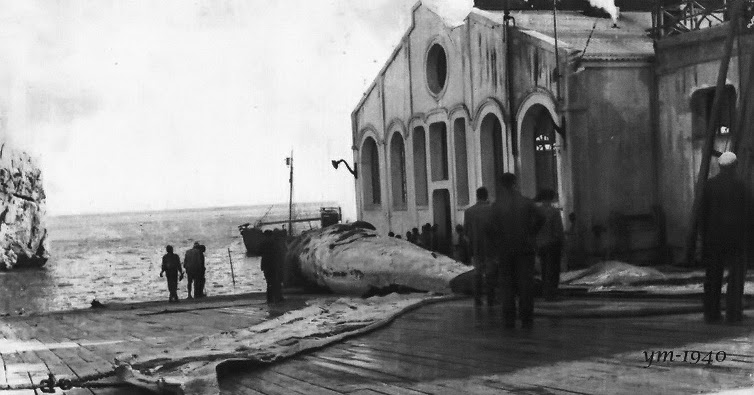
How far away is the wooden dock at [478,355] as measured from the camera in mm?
7352

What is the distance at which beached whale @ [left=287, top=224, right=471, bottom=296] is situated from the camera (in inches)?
674

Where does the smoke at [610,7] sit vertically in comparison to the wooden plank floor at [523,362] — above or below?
above

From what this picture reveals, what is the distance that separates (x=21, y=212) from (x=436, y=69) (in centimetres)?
6232

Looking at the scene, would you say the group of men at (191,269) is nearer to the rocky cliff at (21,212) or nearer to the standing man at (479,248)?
the standing man at (479,248)

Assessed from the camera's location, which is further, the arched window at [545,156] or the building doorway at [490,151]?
the building doorway at [490,151]

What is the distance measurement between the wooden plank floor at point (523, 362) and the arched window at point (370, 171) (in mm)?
23482

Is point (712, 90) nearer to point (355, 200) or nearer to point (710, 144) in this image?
point (710, 144)

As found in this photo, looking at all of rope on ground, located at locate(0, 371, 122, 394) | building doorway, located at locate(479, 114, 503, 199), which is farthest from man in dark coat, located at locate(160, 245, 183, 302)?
rope on ground, located at locate(0, 371, 122, 394)

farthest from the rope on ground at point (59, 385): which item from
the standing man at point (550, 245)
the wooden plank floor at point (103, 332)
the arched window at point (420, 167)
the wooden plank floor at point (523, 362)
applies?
the arched window at point (420, 167)

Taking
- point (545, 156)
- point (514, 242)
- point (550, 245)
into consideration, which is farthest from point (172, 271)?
point (514, 242)

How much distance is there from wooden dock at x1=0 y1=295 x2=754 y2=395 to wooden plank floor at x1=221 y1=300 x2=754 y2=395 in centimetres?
1

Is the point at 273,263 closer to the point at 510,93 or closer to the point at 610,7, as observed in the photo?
the point at 510,93

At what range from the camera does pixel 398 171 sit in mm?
32750

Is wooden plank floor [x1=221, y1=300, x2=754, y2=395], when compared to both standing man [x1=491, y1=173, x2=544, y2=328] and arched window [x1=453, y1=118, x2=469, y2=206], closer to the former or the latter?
standing man [x1=491, y1=173, x2=544, y2=328]
